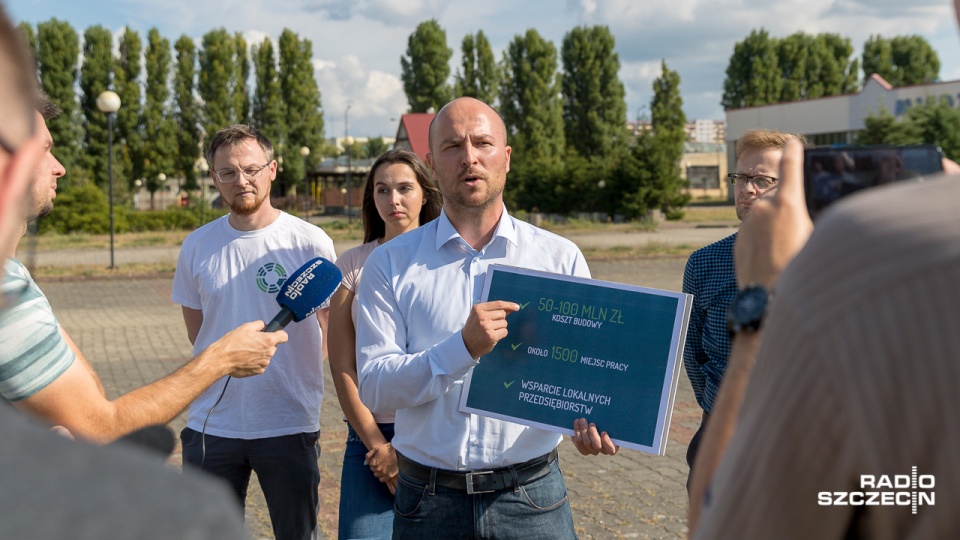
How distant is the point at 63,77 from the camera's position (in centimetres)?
6056

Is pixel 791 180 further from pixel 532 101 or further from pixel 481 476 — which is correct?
pixel 532 101

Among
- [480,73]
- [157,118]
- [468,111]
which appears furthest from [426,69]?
[468,111]

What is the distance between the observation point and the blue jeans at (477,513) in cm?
318

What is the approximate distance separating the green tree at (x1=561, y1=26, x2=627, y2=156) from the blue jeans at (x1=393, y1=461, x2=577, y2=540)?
61119 millimetres

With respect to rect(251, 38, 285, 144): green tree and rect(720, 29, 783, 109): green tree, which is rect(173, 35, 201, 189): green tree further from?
rect(720, 29, 783, 109): green tree

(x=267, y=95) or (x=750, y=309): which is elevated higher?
(x=267, y=95)

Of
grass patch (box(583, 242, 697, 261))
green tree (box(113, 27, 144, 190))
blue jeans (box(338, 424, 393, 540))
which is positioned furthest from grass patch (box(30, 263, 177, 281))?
green tree (box(113, 27, 144, 190))

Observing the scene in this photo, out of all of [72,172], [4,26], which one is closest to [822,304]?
[4,26]

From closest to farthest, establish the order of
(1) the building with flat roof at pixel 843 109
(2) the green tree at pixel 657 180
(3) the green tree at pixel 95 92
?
(2) the green tree at pixel 657 180, (1) the building with flat roof at pixel 843 109, (3) the green tree at pixel 95 92

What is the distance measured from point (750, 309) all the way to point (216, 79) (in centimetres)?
6820

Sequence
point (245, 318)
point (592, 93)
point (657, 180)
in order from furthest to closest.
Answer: point (592, 93), point (657, 180), point (245, 318)

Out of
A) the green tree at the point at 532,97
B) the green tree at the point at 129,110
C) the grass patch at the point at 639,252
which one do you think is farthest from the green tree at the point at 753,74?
the grass patch at the point at 639,252

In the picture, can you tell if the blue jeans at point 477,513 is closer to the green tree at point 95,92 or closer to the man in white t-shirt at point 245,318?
the man in white t-shirt at point 245,318

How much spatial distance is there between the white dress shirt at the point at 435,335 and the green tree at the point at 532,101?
53.2 m
